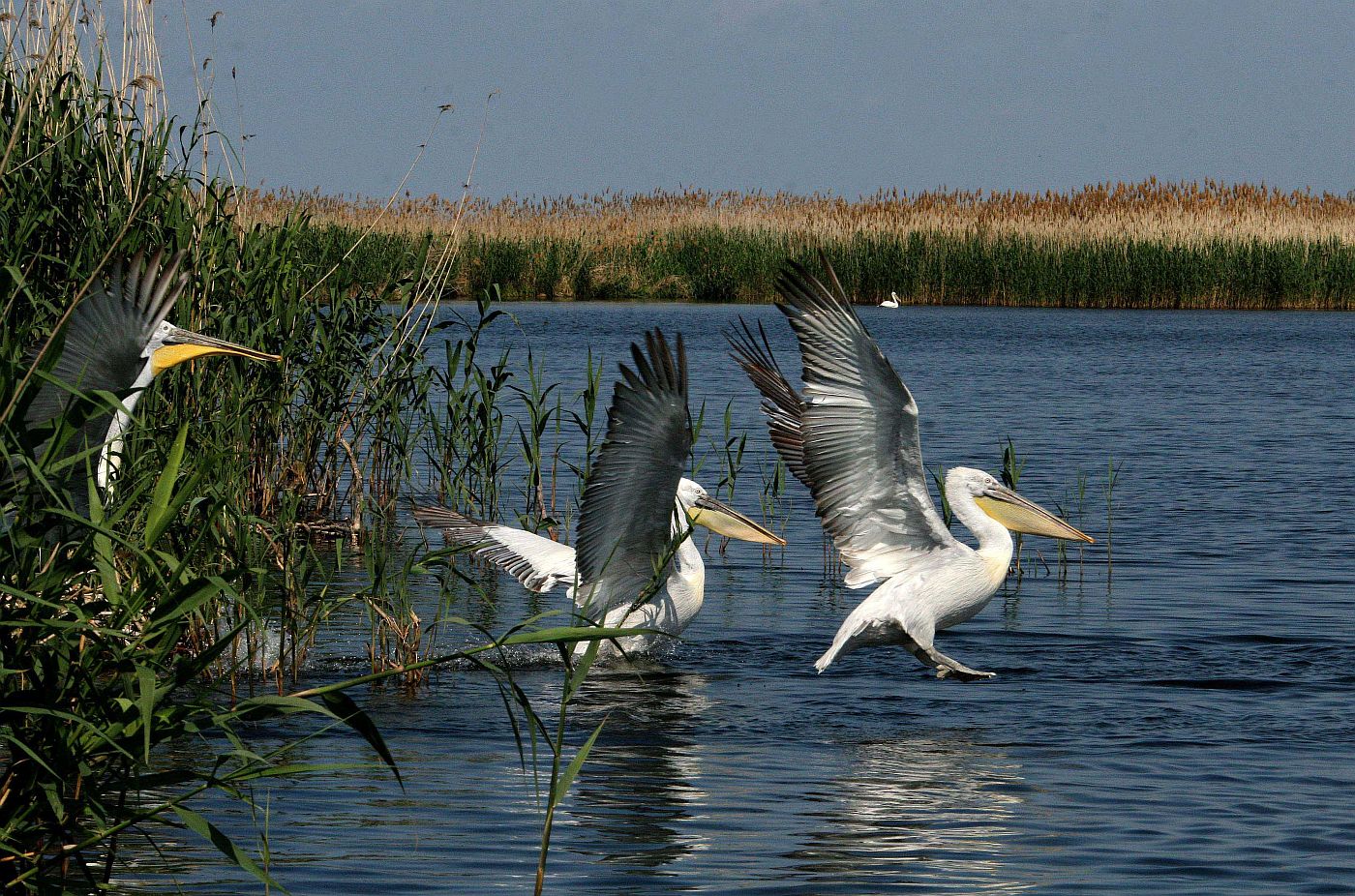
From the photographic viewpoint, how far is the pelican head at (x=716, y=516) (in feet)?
22.6

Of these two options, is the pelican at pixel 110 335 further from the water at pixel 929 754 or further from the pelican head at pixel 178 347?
the water at pixel 929 754

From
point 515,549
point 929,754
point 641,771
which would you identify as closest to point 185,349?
point 515,549

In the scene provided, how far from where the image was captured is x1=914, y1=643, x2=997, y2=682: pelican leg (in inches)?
245

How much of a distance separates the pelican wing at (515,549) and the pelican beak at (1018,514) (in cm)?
166

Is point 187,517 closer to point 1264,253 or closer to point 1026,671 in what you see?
point 1026,671

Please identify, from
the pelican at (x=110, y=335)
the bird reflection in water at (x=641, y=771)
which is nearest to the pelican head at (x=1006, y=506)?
the bird reflection in water at (x=641, y=771)

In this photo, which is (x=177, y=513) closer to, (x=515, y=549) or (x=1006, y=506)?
(x=515, y=549)

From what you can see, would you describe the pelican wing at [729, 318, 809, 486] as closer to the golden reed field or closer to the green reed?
the green reed

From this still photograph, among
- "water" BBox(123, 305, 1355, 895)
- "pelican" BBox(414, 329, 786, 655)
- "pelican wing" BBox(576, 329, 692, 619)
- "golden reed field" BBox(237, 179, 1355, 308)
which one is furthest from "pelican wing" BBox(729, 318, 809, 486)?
"golden reed field" BBox(237, 179, 1355, 308)

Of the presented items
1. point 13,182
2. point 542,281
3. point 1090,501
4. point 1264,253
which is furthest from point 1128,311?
point 13,182

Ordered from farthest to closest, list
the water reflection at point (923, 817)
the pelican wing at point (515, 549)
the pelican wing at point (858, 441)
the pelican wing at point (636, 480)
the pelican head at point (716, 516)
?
1. the pelican head at point (716, 516)
2. the pelican wing at point (515, 549)
3. the pelican wing at point (858, 441)
4. the pelican wing at point (636, 480)
5. the water reflection at point (923, 817)

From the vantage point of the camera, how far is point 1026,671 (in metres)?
6.46

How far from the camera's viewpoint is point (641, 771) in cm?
501

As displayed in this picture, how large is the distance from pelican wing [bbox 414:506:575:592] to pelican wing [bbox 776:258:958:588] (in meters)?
1.00
